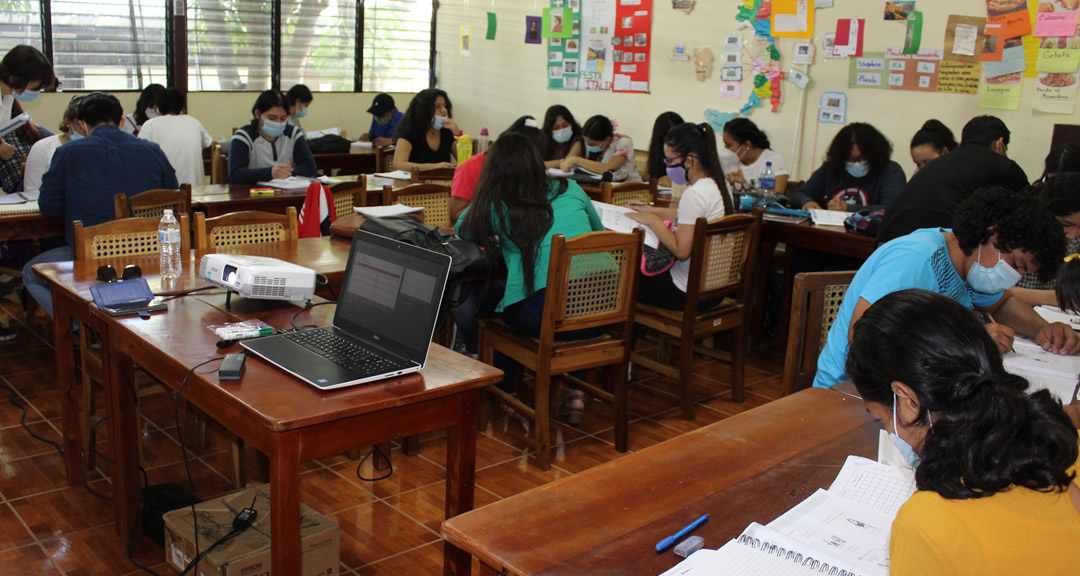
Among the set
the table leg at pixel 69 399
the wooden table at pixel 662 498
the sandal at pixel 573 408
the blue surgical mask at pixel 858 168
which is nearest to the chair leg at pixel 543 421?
the sandal at pixel 573 408

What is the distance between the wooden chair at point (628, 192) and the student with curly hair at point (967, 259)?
2.48 m

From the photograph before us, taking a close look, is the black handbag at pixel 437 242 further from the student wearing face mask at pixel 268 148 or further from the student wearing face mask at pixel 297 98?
the student wearing face mask at pixel 297 98

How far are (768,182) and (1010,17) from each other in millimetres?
1511

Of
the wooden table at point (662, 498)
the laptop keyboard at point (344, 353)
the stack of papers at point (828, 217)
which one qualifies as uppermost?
the stack of papers at point (828, 217)

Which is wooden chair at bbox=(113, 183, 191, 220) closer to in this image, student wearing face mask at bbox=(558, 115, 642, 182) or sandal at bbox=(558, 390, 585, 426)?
sandal at bbox=(558, 390, 585, 426)

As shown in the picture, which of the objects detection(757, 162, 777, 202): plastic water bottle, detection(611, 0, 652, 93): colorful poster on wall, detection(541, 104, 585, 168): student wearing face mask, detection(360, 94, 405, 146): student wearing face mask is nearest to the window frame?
detection(360, 94, 405, 146): student wearing face mask

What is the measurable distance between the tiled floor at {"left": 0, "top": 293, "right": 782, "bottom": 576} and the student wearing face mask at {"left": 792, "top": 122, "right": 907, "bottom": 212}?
4.31 feet

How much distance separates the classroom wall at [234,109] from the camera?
6.66 m

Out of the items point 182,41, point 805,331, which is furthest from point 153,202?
point 182,41

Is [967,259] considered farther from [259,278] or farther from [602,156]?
[602,156]

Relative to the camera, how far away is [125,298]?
2270mm

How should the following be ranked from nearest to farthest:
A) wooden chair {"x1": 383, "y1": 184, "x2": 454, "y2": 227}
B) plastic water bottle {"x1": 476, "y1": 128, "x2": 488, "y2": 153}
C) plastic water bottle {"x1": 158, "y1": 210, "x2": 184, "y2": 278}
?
1. plastic water bottle {"x1": 158, "y1": 210, "x2": 184, "y2": 278}
2. wooden chair {"x1": 383, "y1": 184, "x2": 454, "y2": 227}
3. plastic water bottle {"x1": 476, "y1": 128, "x2": 488, "y2": 153}

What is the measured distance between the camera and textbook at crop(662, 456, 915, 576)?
1.21 meters

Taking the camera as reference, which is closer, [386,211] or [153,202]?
[386,211]
